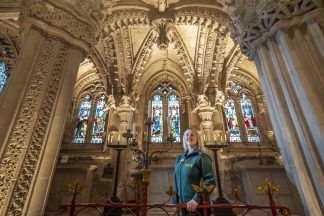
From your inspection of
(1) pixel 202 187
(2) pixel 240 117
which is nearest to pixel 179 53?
(2) pixel 240 117

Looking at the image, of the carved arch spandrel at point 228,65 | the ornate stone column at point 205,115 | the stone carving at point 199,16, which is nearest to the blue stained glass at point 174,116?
the ornate stone column at point 205,115

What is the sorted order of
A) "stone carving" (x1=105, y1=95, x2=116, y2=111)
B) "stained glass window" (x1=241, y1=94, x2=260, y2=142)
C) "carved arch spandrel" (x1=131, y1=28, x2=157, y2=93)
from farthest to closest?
"stained glass window" (x1=241, y1=94, x2=260, y2=142) < "carved arch spandrel" (x1=131, y1=28, x2=157, y2=93) < "stone carving" (x1=105, y1=95, x2=116, y2=111)

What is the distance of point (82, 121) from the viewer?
1091 centimetres

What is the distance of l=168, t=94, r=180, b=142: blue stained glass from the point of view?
1017 centimetres

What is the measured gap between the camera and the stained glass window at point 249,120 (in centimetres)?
1024

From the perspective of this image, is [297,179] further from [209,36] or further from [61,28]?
[209,36]

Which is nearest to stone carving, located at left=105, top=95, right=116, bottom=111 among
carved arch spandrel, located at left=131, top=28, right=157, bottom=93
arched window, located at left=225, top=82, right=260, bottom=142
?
carved arch spandrel, located at left=131, top=28, right=157, bottom=93

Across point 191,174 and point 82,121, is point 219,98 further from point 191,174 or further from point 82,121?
point 191,174

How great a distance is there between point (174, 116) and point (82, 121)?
455 centimetres

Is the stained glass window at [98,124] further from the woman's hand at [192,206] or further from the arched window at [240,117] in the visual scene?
the woman's hand at [192,206]

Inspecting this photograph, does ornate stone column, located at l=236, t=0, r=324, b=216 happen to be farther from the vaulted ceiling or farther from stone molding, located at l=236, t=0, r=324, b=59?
the vaulted ceiling

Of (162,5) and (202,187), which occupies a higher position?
(162,5)

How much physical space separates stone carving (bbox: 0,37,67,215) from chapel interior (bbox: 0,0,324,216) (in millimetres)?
14

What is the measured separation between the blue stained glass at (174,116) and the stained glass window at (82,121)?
4118 mm
